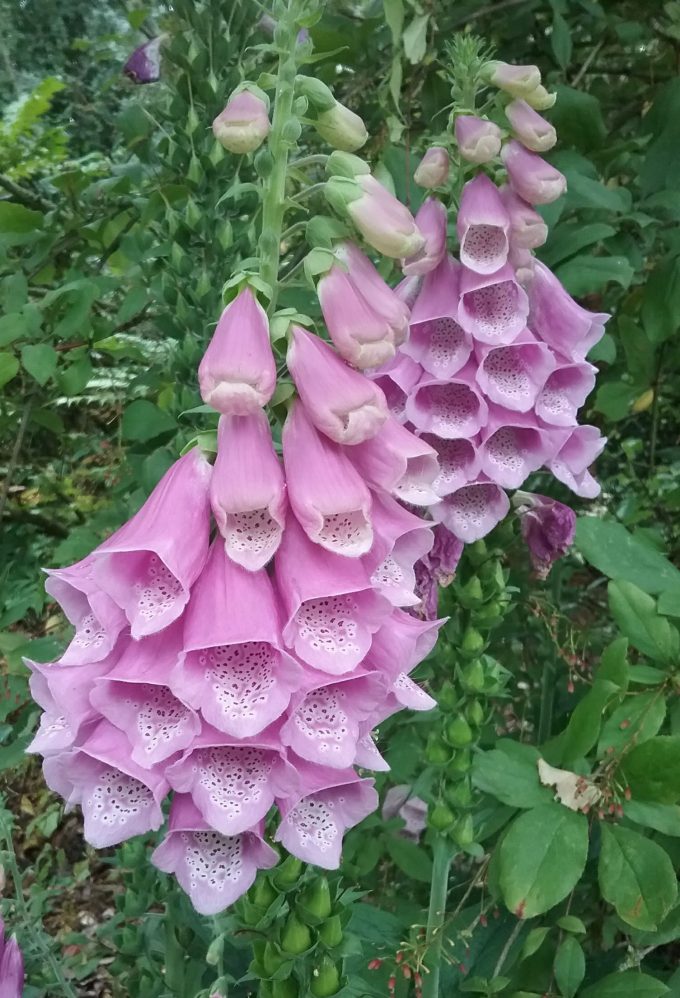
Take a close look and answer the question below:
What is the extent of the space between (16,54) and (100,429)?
8.34 ft

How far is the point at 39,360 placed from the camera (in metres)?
1.20

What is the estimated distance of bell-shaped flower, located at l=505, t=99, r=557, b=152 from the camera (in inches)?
36.9

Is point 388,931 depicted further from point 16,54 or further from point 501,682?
point 16,54

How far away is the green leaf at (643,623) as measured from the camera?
0.90 m

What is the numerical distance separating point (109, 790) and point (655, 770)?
50 centimetres

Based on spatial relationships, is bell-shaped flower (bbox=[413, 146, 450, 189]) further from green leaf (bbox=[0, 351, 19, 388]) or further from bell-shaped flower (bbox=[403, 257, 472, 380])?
green leaf (bbox=[0, 351, 19, 388])

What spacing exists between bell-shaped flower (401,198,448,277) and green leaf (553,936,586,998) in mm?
798

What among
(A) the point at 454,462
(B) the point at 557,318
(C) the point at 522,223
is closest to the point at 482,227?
(C) the point at 522,223

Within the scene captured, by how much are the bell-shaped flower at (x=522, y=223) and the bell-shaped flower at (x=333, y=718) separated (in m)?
0.56

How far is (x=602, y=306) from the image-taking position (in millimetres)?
1652

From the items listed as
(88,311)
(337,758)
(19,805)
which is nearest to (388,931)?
(337,758)

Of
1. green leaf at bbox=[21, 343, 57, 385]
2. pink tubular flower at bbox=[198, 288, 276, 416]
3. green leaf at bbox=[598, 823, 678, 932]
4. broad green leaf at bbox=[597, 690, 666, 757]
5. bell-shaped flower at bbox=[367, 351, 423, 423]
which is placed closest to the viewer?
pink tubular flower at bbox=[198, 288, 276, 416]

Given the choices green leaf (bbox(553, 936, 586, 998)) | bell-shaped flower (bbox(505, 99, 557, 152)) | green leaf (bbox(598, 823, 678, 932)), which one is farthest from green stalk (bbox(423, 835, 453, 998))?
bell-shaped flower (bbox(505, 99, 557, 152))

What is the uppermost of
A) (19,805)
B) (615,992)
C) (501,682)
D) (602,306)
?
(602,306)
